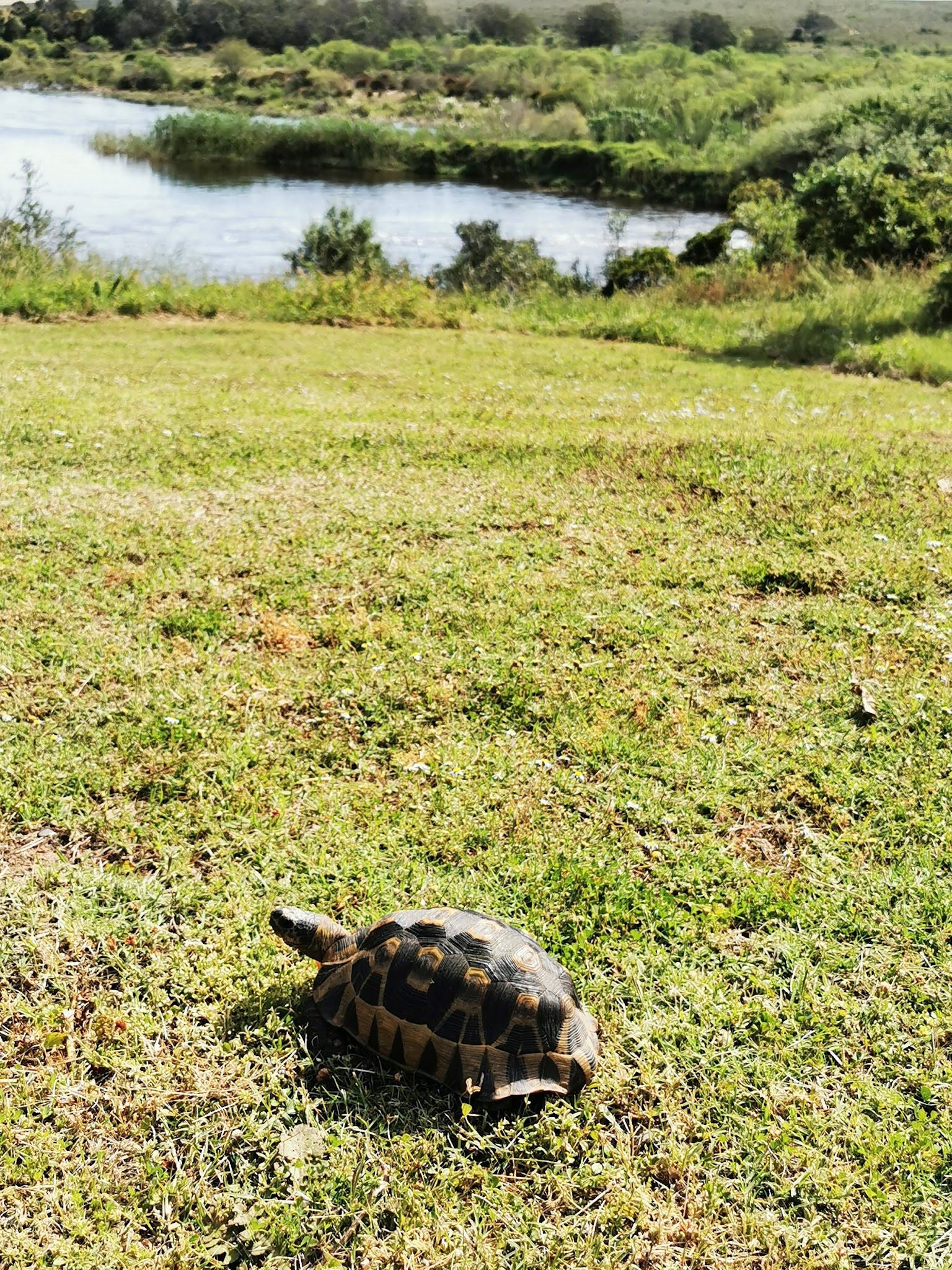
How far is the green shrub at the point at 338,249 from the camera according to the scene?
2058 cm

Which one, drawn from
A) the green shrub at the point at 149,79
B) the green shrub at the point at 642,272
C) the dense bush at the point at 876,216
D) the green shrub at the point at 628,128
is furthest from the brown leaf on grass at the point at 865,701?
the green shrub at the point at 149,79

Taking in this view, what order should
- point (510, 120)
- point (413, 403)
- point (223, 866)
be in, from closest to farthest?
1. point (223, 866)
2. point (413, 403)
3. point (510, 120)

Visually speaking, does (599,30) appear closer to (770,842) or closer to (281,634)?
(281,634)

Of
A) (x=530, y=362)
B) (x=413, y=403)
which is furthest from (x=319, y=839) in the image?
(x=530, y=362)

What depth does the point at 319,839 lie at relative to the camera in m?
3.84

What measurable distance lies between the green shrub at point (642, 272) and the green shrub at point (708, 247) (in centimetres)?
138

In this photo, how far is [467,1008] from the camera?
274 centimetres

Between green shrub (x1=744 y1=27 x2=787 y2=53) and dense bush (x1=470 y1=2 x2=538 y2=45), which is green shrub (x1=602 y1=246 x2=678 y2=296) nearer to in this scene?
green shrub (x1=744 y1=27 x2=787 y2=53)

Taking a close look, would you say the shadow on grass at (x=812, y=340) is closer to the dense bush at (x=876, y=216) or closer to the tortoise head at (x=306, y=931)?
the dense bush at (x=876, y=216)

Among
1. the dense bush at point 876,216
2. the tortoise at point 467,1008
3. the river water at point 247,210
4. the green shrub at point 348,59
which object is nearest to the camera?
the tortoise at point 467,1008

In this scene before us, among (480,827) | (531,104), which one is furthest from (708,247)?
(531,104)

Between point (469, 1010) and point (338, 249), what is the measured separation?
20385 millimetres

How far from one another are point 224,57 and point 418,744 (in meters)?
102

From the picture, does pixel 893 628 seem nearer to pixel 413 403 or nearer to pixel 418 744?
pixel 418 744
